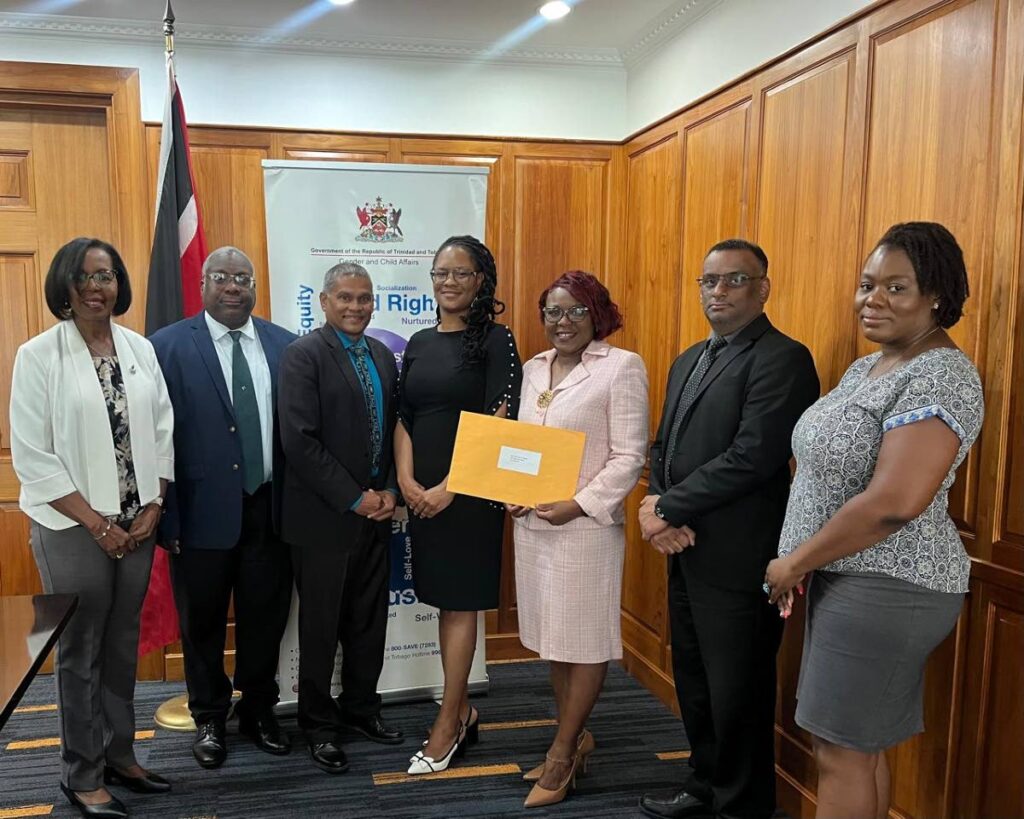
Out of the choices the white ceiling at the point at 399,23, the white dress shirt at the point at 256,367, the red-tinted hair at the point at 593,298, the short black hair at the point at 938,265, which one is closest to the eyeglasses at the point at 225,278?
the white dress shirt at the point at 256,367

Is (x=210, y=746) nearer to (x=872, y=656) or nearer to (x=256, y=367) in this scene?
(x=256, y=367)

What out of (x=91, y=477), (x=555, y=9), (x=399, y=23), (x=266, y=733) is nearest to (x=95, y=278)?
(x=91, y=477)

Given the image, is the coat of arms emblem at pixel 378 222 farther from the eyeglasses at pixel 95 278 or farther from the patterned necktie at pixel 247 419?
the eyeglasses at pixel 95 278

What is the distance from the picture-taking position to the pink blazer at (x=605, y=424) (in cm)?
237

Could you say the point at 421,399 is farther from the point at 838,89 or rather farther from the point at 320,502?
the point at 838,89

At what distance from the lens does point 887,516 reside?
159 cm

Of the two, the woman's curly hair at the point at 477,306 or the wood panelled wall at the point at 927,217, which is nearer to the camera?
the wood panelled wall at the point at 927,217

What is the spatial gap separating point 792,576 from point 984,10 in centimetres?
135

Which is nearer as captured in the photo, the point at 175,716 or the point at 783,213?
the point at 783,213

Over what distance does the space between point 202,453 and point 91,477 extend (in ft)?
1.28

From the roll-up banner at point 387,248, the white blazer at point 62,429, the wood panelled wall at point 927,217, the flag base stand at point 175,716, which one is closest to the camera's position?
the wood panelled wall at point 927,217

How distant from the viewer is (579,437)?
2.28 m

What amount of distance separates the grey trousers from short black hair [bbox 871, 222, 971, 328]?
2.19m

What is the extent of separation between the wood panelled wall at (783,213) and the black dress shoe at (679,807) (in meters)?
0.28
